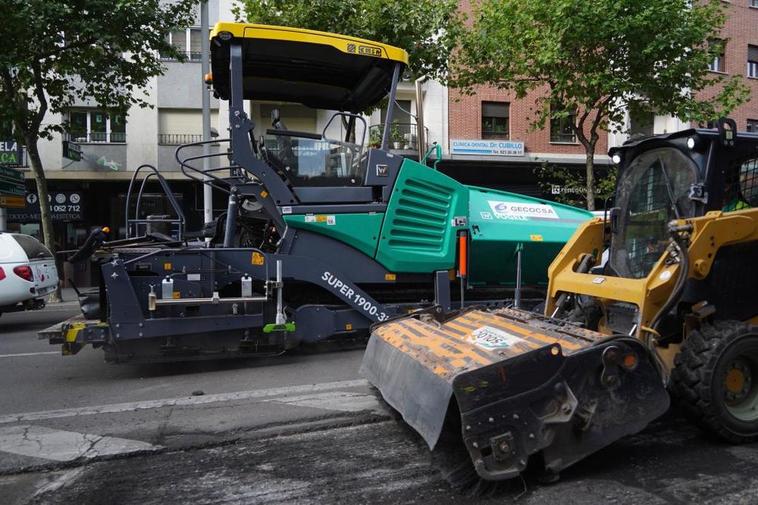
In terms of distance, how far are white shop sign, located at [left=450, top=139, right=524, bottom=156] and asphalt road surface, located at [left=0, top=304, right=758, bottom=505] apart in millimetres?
15888

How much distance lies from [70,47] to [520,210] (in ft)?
33.7

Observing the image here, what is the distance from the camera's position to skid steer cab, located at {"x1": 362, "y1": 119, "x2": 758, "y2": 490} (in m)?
3.10

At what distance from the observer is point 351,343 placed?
7.81 metres

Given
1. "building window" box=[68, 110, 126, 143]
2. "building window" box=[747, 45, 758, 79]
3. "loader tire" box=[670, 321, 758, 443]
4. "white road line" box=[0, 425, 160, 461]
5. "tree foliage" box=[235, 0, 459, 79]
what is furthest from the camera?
"building window" box=[747, 45, 758, 79]

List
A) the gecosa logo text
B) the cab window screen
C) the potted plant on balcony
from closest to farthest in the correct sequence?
the cab window screen < the gecosa logo text < the potted plant on balcony

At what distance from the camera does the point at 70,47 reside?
40.5 ft

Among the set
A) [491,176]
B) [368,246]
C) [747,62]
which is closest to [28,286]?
[368,246]

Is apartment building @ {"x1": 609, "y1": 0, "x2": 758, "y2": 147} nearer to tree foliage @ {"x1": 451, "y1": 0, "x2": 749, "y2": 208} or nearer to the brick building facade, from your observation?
the brick building facade

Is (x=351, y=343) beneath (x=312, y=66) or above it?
beneath

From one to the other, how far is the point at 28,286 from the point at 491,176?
51.7 feet

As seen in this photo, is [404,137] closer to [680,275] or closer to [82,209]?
[82,209]

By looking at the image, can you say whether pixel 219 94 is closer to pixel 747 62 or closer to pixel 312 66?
pixel 312 66

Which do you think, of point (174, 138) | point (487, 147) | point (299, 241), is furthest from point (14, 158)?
point (299, 241)

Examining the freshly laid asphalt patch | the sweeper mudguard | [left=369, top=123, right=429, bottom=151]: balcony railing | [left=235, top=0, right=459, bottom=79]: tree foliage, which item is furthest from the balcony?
the sweeper mudguard
